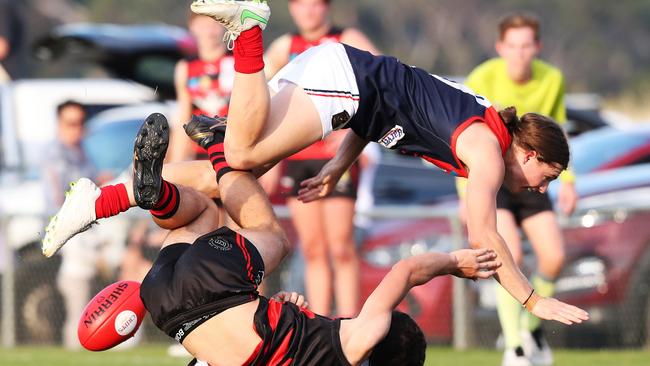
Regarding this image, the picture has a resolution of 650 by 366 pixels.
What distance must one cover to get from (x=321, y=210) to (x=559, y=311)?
11.6ft

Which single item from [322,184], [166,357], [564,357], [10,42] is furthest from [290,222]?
[10,42]

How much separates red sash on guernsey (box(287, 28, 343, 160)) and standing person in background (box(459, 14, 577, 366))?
95 cm

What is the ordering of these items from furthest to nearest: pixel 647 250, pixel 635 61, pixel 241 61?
1. pixel 635 61
2. pixel 647 250
3. pixel 241 61

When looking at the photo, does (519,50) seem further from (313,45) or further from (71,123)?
(71,123)

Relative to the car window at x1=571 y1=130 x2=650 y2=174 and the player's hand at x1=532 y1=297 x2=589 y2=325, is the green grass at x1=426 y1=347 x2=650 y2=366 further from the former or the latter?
the player's hand at x1=532 y1=297 x2=589 y2=325

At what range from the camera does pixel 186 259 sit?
6148 mm

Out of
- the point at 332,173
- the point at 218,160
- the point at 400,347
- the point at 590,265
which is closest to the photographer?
the point at 400,347

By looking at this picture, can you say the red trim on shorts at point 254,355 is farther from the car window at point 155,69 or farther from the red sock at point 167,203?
the car window at point 155,69

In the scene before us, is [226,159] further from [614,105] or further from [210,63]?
[614,105]

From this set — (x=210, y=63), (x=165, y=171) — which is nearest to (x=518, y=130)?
(x=165, y=171)

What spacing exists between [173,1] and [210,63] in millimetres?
41959

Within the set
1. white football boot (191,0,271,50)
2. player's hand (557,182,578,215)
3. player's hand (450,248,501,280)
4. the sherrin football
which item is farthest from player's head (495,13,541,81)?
the sherrin football

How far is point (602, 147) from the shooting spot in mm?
12844

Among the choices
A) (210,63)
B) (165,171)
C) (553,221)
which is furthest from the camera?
(210,63)
